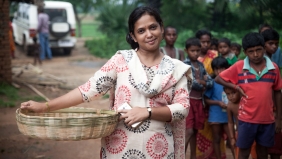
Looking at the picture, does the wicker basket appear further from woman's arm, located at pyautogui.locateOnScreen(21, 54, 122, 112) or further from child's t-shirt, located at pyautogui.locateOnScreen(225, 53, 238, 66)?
child's t-shirt, located at pyautogui.locateOnScreen(225, 53, 238, 66)

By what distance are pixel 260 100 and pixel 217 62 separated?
129 centimetres

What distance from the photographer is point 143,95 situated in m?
2.61

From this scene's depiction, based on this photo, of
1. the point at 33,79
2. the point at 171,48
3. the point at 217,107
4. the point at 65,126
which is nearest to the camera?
the point at 65,126

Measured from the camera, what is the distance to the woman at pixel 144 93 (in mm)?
2600

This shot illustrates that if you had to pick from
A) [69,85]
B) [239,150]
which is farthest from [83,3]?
[239,150]

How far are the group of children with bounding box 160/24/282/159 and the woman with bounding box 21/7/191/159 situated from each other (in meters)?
1.49

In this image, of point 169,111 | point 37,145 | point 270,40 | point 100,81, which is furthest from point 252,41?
point 37,145

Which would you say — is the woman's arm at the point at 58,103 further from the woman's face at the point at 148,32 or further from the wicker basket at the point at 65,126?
the woman's face at the point at 148,32

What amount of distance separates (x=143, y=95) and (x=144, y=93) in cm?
4

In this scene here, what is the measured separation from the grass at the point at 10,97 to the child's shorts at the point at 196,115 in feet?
15.2

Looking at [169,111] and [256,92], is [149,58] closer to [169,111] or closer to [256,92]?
[169,111]

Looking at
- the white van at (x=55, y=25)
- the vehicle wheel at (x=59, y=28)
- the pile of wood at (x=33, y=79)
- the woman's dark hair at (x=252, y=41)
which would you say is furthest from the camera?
the vehicle wheel at (x=59, y=28)

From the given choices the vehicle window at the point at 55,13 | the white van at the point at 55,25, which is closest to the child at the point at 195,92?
the white van at the point at 55,25

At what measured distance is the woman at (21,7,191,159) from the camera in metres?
2.60
